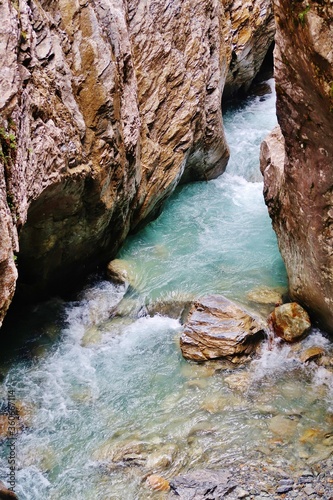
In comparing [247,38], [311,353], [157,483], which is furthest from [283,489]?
[247,38]

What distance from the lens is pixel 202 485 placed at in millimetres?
6039

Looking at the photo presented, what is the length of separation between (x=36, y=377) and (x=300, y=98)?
20.2ft

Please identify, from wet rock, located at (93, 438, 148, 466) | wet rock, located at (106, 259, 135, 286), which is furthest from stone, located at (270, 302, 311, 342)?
wet rock, located at (106, 259, 135, 286)

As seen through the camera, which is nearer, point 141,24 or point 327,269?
point 327,269

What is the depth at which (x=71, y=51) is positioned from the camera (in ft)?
28.6

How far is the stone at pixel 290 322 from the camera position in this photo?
8.50 meters

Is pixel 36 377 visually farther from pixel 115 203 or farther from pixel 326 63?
pixel 326 63

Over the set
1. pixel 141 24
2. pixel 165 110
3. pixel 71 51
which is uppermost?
pixel 141 24

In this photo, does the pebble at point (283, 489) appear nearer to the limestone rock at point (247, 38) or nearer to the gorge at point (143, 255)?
the gorge at point (143, 255)

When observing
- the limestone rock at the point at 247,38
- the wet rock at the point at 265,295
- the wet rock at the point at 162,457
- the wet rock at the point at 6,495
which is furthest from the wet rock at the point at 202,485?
the limestone rock at the point at 247,38

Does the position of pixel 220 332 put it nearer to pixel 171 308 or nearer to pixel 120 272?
pixel 171 308

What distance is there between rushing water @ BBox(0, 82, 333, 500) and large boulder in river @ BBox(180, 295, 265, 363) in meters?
0.25

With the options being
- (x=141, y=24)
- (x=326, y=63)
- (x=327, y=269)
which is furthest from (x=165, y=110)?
(x=326, y=63)

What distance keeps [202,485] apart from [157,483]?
60 cm
